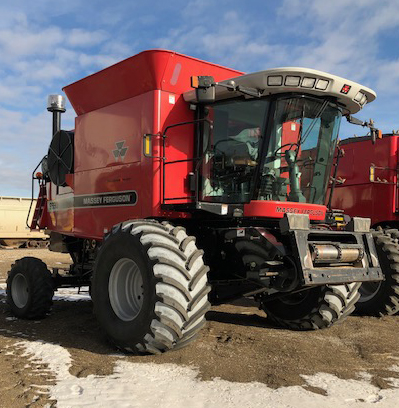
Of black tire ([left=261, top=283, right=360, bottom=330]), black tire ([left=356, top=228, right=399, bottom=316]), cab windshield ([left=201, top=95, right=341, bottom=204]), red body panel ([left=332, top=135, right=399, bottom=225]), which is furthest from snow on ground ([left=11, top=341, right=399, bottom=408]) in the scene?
red body panel ([left=332, top=135, right=399, bottom=225])

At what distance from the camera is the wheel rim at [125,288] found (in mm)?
4750

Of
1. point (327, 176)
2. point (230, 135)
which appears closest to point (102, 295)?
point (230, 135)

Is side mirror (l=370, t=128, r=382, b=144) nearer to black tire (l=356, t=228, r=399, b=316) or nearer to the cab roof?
the cab roof

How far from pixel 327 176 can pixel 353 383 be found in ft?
8.61

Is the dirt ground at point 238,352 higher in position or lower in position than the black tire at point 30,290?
lower

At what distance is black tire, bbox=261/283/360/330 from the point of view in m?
5.38

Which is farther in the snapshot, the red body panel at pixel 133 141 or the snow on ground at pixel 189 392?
the red body panel at pixel 133 141

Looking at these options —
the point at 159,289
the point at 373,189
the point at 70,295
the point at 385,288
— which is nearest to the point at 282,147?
the point at 159,289

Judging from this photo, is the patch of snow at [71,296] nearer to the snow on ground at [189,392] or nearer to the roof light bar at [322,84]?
the snow on ground at [189,392]

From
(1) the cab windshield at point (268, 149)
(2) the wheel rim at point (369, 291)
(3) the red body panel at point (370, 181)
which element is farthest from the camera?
(3) the red body panel at point (370, 181)

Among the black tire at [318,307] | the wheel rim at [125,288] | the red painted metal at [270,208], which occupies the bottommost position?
the black tire at [318,307]

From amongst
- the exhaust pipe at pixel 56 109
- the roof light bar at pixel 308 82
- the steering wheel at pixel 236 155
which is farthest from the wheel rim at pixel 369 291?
the exhaust pipe at pixel 56 109

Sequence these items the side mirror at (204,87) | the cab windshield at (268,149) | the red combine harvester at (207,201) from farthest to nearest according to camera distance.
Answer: the cab windshield at (268,149) → the side mirror at (204,87) → the red combine harvester at (207,201)

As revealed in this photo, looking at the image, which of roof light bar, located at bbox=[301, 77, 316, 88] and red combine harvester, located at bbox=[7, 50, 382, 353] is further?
roof light bar, located at bbox=[301, 77, 316, 88]
